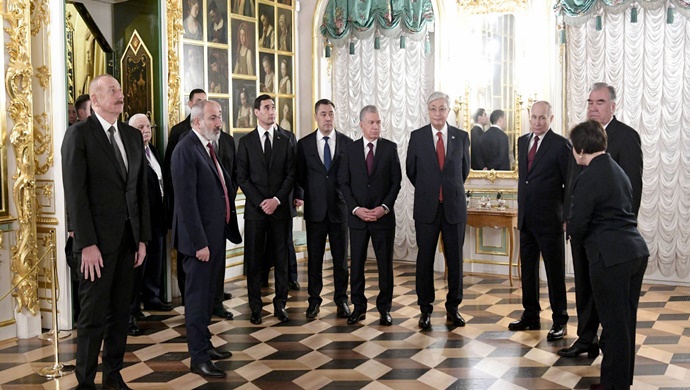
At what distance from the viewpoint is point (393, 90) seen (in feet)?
28.0

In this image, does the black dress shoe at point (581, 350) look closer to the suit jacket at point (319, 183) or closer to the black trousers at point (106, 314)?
the suit jacket at point (319, 183)

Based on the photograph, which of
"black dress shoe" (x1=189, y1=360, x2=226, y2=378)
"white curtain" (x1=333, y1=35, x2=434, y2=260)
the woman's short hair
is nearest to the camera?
the woman's short hair

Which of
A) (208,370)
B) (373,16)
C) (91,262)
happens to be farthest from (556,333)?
(373,16)

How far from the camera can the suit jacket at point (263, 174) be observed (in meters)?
5.76

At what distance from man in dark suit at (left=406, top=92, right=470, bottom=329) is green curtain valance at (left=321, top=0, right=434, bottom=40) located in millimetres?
2869

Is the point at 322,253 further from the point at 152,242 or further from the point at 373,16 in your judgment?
the point at 373,16

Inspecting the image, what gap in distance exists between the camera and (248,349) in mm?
5105

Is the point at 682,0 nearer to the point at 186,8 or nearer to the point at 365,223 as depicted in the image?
the point at 365,223

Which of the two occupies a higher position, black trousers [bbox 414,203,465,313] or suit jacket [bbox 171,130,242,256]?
suit jacket [bbox 171,130,242,256]

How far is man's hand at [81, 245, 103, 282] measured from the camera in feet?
13.0

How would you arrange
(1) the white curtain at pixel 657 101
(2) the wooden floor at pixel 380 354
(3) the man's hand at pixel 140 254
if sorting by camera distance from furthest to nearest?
(1) the white curtain at pixel 657 101
(2) the wooden floor at pixel 380 354
(3) the man's hand at pixel 140 254

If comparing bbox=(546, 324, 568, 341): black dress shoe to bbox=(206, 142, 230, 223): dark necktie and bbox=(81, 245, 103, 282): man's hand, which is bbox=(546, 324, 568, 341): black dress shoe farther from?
bbox=(81, 245, 103, 282): man's hand

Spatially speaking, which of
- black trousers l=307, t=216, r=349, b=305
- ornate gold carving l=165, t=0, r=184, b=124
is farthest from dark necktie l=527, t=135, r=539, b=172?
ornate gold carving l=165, t=0, r=184, b=124

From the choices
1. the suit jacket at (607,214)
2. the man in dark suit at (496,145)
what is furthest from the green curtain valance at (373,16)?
the suit jacket at (607,214)
